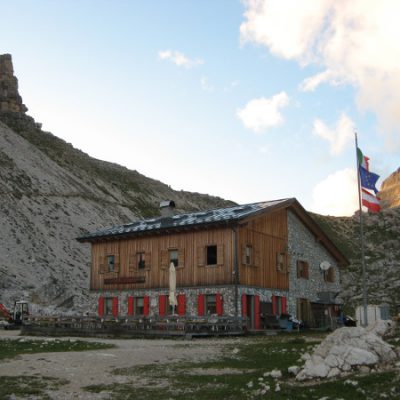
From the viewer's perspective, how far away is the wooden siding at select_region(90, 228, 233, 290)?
32188 millimetres

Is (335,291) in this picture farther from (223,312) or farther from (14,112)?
(14,112)

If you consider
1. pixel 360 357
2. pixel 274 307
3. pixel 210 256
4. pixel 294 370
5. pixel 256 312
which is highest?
pixel 210 256

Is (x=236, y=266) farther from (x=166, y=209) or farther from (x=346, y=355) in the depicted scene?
(x=346, y=355)

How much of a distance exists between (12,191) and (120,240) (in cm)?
3393

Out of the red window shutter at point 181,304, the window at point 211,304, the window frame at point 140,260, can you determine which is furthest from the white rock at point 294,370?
the window frame at point 140,260

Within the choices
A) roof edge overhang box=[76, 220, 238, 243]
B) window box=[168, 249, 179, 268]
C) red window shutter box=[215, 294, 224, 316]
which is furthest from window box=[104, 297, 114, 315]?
red window shutter box=[215, 294, 224, 316]

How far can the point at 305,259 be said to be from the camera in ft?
130

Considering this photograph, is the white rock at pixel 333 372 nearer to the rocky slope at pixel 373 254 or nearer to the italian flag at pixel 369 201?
the italian flag at pixel 369 201

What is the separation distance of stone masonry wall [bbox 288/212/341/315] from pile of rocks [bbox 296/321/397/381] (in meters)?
24.4

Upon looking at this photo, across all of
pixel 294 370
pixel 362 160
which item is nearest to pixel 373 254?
pixel 362 160

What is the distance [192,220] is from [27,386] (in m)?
22.8

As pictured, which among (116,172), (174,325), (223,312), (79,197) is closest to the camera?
(174,325)

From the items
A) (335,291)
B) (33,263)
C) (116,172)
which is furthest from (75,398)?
(116,172)

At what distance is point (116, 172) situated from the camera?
11644cm
